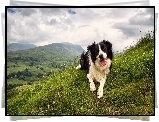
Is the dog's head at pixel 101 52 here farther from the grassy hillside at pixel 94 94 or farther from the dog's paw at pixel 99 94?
the dog's paw at pixel 99 94

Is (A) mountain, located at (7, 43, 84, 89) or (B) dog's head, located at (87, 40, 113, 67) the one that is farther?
(A) mountain, located at (7, 43, 84, 89)

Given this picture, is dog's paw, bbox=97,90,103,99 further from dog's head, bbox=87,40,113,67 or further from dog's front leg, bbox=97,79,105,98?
dog's head, bbox=87,40,113,67

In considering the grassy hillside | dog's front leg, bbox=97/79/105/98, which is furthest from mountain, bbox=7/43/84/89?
dog's front leg, bbox=97/79/105/98

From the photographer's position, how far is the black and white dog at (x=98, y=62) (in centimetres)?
2602

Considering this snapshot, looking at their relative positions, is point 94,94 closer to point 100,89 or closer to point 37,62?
point 100,89

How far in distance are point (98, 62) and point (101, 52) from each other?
12 centimetres

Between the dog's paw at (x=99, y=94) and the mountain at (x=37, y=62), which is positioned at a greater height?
the mountain at (x=37, y=62)

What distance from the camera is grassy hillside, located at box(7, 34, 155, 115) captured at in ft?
85.6

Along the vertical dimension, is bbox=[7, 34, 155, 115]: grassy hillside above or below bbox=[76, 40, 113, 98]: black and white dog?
below

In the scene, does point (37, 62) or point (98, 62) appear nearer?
point (98, 62)

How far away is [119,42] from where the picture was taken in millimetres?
26125

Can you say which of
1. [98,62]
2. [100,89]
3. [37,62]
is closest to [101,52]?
[98,62]

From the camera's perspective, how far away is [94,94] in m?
26.1

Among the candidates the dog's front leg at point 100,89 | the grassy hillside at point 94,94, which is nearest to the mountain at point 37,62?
the grassy hillside at point 94,94
